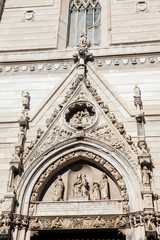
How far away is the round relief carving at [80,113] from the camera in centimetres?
1123

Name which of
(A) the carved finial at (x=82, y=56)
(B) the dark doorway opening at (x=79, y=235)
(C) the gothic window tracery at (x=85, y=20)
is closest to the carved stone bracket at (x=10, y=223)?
(B) the dark doorway opening at (x=79, y=235)

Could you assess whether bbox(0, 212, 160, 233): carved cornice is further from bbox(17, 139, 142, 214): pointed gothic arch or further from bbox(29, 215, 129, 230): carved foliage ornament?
bbox(17, 139, 142, 214): pointed gothic arch

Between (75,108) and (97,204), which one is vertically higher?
(75,108)

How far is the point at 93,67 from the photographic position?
1267 centimetres

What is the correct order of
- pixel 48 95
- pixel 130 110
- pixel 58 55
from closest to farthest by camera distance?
pixel 130 110 < pixel 48 95 < pixel 58 55

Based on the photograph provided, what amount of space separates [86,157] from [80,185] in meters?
0.89

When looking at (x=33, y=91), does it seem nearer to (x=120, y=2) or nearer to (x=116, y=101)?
(x=116, y=101)

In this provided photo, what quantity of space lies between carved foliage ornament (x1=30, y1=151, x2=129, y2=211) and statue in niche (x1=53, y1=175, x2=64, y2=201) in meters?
0.38

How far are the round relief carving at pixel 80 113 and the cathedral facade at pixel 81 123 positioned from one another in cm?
4

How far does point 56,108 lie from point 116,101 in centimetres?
209

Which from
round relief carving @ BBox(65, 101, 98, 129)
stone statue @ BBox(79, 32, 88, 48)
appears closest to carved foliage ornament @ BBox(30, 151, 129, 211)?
round relief carving @ BBox(65, 101, 98, 129)

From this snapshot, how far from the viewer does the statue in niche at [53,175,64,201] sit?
992 centimetres

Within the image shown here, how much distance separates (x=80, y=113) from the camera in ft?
37.8

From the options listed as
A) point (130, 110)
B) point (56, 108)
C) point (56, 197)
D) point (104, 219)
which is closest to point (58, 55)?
point (56, 108)
